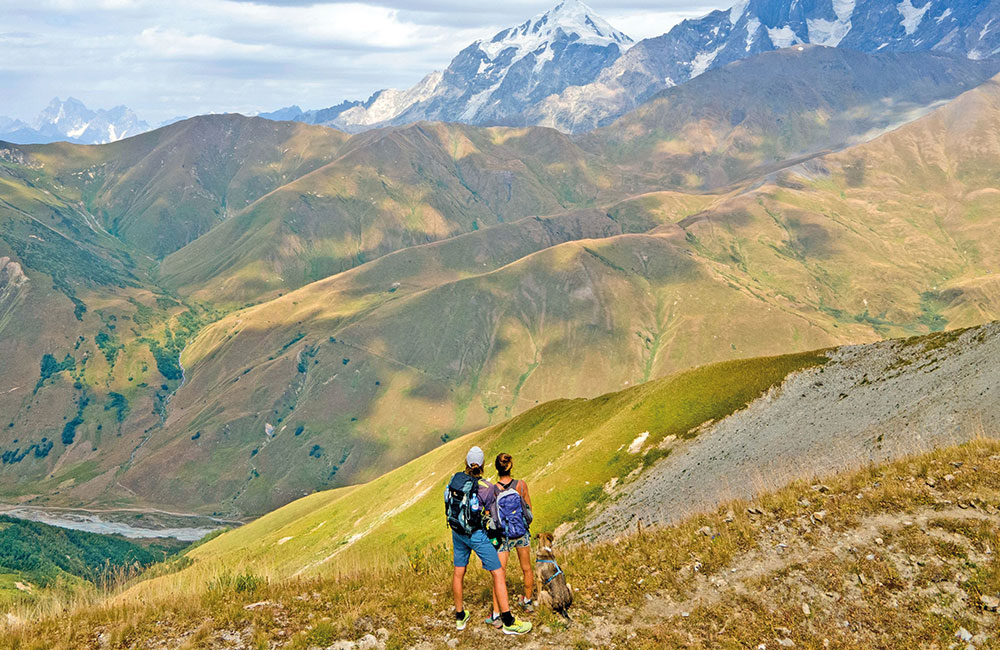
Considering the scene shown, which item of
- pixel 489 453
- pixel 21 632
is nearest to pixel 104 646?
pixel 21 632

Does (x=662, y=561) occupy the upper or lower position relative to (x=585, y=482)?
upper

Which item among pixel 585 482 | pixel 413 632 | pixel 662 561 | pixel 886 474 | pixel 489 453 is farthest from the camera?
pixel 489 453

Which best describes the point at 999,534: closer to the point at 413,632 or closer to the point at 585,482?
the point at 413,632

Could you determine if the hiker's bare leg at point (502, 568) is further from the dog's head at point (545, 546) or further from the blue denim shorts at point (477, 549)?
the dog's head at point (545, 546)

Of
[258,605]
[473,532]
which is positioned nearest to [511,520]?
[473,532]

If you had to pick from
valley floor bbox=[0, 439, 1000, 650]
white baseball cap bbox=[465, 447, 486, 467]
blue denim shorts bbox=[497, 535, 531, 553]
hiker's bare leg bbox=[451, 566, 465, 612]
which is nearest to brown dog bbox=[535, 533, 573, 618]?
valley floor bbox=[0, 439, 1000, 650]

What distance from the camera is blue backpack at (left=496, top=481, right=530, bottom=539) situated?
1517 centimetres

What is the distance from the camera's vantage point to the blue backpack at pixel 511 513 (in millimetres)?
15172

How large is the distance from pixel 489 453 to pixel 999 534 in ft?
287

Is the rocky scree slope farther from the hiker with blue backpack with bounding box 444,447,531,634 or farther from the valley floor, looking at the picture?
the hiker with blue backpack with bounding box 444,447,531,634

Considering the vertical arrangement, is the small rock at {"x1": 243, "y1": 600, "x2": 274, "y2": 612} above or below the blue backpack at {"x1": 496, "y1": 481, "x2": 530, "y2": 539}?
below

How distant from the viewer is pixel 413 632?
48.2 ft

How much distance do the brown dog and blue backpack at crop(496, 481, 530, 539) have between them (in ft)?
3.13

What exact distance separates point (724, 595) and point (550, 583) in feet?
14.6
